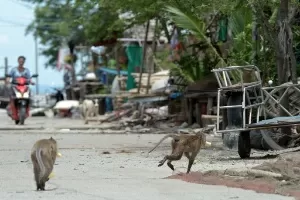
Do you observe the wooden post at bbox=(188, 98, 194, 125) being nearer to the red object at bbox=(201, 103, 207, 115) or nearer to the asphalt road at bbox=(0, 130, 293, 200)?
the red object at bbox=(201, 103, 207, 115)

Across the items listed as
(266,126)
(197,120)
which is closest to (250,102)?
(266,126)

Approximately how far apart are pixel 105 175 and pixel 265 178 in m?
2.24

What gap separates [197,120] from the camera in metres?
21.5

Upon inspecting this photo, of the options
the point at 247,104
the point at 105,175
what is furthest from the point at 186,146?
the point at 247,104

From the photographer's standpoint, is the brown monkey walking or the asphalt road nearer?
the asphalt road

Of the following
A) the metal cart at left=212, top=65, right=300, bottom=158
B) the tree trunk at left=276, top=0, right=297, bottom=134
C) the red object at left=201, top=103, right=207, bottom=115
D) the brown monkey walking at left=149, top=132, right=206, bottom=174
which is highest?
the tree trunk at left=276, top=0, right=297, bottom=134

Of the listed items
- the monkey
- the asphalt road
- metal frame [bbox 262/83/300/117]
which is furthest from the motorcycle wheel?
the monkey

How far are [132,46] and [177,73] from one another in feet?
39.8

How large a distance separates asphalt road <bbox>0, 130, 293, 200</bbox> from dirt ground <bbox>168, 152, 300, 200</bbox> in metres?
0.22

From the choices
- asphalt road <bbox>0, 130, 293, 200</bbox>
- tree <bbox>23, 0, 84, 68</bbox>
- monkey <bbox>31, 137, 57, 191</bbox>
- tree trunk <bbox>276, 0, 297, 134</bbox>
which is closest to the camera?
asphalt road <bbox>0, 130, 293, 200</bbox>

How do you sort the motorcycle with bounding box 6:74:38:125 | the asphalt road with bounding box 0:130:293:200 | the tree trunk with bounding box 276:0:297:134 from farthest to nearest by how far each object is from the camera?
the motorcycle with bounding box 6:74:38:125, the tree trunk with bounding box 276:0:297:134, the asphalt road with bounding box 0:130:293:200

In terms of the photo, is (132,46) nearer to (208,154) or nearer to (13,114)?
(13,114)

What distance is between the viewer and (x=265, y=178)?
901 cm

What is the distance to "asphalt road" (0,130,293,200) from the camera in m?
8.12
